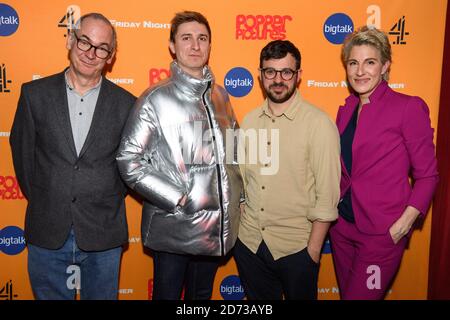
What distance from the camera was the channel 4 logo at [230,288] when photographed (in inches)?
117

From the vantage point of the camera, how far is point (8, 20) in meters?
2.61

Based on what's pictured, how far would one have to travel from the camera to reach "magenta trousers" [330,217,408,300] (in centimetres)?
220

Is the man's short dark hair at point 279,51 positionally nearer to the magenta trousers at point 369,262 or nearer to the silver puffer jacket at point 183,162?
the silver puffer jacket at point 183,162

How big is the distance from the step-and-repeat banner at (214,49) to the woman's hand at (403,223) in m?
0.90

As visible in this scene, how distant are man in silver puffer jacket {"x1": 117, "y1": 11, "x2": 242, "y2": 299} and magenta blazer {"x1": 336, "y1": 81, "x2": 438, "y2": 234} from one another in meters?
0.70

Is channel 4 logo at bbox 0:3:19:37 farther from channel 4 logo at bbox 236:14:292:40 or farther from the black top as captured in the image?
the black top

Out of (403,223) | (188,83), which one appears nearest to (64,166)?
(188,83)

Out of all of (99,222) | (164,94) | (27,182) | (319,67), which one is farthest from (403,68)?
(27,182)

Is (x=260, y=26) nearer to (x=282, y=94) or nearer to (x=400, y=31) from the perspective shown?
(x=282, y=94)

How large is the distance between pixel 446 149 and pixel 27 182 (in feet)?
8.43

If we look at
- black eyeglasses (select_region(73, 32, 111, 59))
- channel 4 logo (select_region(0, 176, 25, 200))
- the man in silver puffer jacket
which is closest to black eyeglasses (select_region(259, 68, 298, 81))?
the man in silver puffer jacket

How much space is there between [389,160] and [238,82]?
1.13 meters

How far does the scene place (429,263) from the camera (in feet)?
9.73
